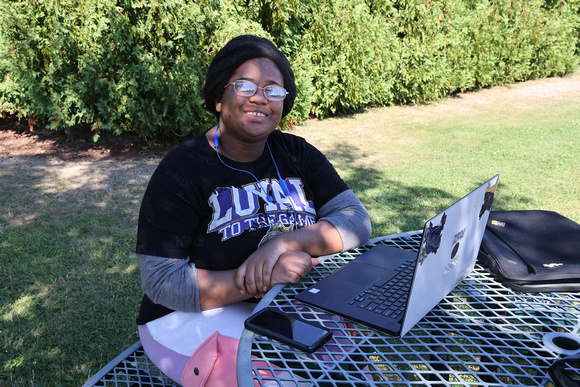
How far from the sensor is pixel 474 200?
4.36ft

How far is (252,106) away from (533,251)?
1186 millimetres

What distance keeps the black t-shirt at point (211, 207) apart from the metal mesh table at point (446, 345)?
0.31 metres

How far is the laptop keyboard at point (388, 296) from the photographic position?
144 centimetres

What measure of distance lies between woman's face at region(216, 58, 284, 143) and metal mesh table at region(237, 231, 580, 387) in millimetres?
643

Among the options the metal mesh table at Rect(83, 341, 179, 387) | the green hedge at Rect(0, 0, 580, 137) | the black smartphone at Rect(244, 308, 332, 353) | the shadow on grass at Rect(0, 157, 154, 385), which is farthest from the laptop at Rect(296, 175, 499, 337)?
the green hedge at Rect(0, 0, 580, 137)

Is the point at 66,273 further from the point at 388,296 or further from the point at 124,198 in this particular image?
the point at 388,296

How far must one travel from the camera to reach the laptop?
3.88 feet

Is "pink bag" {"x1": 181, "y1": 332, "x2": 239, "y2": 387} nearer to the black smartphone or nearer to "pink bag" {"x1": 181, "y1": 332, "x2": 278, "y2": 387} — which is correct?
"pink bag" {"x1": 181, "y1": 332, "x2": 278, "y2": 387}

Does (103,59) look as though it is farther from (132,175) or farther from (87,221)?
(87,221)

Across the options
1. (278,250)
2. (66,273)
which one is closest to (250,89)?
(278,250)

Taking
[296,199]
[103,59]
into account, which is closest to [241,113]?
[296,199]

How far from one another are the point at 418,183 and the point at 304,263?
14.7ft

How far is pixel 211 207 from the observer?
5.93 ft

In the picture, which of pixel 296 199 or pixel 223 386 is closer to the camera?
pixel 223 386
